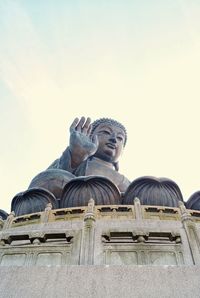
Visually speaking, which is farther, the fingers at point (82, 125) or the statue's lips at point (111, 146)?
the statue's lips at point (111, 146)

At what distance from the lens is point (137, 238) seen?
5.29 metres

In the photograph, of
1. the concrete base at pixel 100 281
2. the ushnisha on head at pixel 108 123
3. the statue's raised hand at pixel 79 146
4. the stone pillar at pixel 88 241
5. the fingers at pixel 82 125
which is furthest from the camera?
the ushnisha on head at pixel 108 123

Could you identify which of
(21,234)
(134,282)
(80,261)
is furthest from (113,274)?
(21,234)

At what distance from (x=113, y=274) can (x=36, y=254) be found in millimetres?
2031

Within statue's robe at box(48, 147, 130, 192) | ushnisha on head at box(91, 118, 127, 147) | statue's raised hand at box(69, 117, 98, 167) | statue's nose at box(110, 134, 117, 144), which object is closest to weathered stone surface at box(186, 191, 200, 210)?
statue's robe at box(48, 147, 130, 192)

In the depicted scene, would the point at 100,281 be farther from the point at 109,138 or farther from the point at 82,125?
the point at 109,138

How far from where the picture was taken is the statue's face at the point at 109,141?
45.4ft

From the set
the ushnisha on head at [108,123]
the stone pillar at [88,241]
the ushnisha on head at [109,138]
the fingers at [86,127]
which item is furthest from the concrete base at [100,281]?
the ushnisha on head at [108,123]

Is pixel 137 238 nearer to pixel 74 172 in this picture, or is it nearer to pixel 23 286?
pixel 23 286

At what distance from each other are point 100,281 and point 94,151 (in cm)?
745

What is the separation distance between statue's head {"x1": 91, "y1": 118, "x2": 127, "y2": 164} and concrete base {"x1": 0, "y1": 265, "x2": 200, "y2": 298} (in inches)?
399

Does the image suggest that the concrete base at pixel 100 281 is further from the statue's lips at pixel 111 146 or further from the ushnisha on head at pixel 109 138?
the statue's lips at pixel 111 146

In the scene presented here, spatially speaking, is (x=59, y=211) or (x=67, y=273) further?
(x=59, y=211)

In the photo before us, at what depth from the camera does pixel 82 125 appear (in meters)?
11.7
